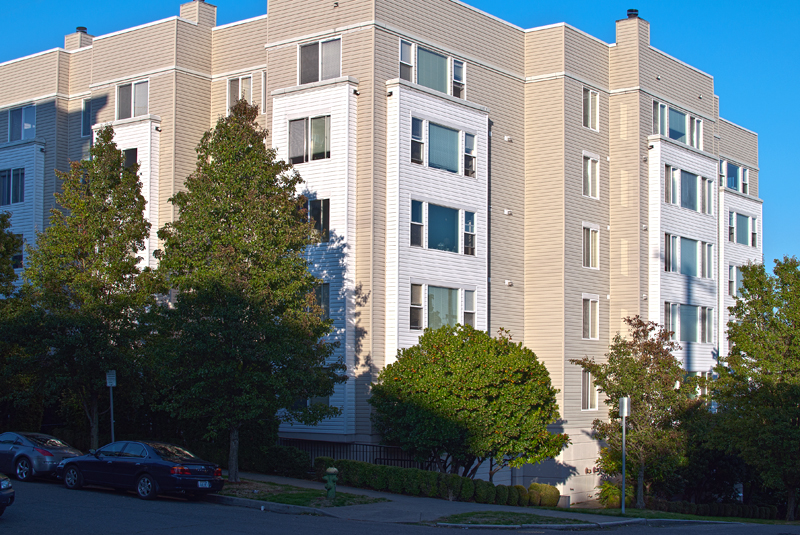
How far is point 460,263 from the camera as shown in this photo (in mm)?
31688

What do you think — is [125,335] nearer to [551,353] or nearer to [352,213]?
[352,213]

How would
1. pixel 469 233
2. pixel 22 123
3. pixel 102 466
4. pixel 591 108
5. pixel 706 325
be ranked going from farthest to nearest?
1. pixel 22 123
2. pixel 706 325
3. pixel 591 108
4. pixel 469 233
5. pixel 102 466

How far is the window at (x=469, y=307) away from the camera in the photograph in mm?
31872

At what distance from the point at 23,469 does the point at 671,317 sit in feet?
85.6

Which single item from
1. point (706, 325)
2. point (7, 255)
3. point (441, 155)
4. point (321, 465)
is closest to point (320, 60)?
point (441, 155)

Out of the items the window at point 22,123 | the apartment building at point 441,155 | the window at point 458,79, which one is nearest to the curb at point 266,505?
the apartment building at point 441,155

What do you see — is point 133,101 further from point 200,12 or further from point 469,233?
point 469,233

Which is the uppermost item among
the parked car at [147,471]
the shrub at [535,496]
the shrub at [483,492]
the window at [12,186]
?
the window at [12,186]

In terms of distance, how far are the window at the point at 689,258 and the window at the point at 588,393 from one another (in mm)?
6865

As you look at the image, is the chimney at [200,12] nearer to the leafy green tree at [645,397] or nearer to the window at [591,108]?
the window at [591,108]

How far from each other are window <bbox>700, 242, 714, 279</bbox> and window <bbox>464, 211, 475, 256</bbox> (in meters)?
13.1

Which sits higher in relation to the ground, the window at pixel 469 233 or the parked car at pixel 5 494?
the window at pixel 469 233

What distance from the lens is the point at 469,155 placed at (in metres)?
32.7

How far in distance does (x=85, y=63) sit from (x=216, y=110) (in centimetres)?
750
